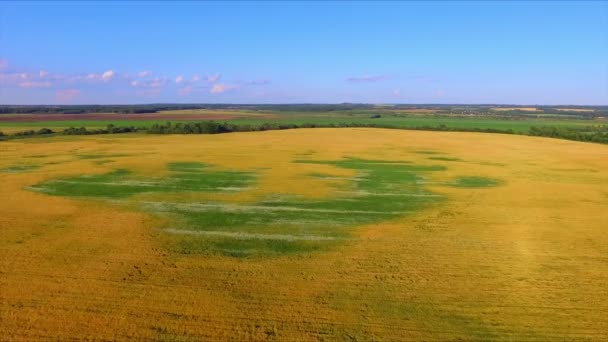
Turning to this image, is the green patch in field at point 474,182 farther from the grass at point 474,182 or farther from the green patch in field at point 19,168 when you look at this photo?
the green patch in field at point 19,168

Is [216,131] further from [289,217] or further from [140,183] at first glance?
[289,217]

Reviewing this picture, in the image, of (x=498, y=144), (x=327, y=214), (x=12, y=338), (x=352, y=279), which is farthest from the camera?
(x=498, y=144)

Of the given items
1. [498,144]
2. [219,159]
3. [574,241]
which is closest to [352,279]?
[574,241]

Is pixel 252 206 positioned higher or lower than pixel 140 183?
lower

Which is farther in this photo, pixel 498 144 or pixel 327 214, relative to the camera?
pixel 498 144

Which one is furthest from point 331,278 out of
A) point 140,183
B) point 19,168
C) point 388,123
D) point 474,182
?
point 388,123

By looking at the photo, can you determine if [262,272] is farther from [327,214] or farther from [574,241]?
[574,241]
